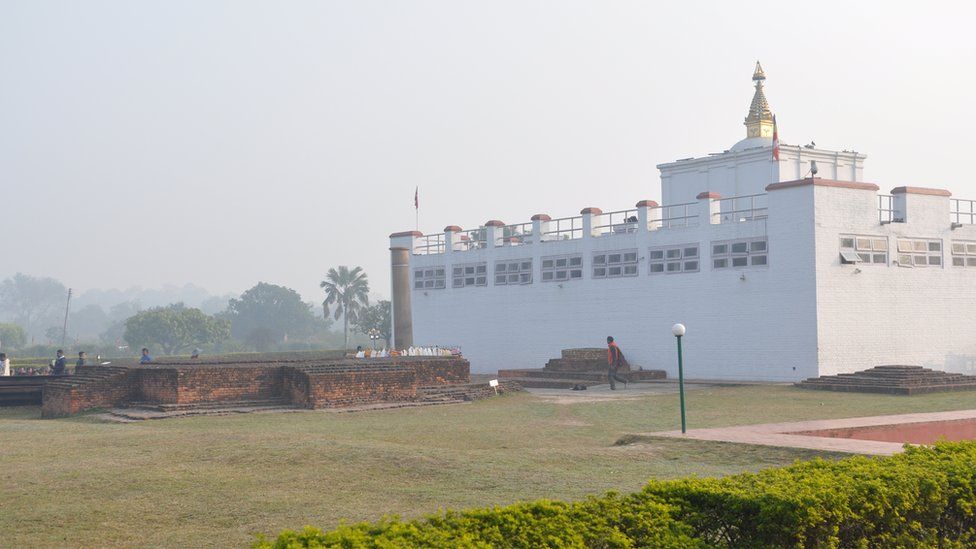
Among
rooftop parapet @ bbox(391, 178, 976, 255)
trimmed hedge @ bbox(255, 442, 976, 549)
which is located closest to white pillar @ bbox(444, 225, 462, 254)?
rooftop parapet @ bbox(391, 178, 976, 255)

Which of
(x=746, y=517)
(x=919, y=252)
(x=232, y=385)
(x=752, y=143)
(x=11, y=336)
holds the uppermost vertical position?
(x=752, y=143)

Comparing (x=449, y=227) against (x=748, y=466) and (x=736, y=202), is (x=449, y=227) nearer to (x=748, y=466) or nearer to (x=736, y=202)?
(x=736, y=202)

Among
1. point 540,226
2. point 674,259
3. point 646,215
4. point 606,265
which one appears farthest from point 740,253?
point 540,226

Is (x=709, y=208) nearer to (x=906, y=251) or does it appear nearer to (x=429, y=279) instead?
(x=906, y=251)

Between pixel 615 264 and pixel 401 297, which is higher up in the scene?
pixel 615 264

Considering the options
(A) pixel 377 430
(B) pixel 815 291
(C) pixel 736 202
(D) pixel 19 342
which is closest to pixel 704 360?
(B) pixel 815 291

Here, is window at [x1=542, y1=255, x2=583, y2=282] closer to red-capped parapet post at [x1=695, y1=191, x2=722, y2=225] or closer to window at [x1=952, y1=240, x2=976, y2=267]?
red-capped parapet post at [x1=695, y1=191, x2=722, y2=225]

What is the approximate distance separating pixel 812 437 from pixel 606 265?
68.5 feet

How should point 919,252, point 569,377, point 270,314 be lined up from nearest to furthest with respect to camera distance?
point 919,252, point 569,377, point 270,314

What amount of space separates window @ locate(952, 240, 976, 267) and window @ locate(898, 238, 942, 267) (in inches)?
28.0

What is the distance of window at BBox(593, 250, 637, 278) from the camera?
33.2 m

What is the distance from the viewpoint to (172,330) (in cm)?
8769

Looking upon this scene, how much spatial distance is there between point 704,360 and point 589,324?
193 inches

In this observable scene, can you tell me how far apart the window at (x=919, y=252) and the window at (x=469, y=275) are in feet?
48.7
